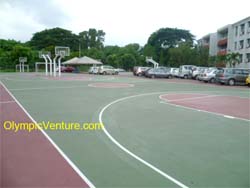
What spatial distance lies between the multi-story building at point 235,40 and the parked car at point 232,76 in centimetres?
1601

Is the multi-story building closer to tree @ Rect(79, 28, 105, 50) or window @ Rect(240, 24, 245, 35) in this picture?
window @ Rect(240, 24, 245, 35)

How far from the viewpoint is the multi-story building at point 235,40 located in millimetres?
40500

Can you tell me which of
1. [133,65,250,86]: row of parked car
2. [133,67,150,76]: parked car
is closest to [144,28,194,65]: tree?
[133,67,150,76]: parked car

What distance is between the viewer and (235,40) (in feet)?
146

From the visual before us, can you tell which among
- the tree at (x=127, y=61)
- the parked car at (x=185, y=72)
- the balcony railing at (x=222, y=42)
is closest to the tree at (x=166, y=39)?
the tree at (x=127, y=61)

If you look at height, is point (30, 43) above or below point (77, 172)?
above

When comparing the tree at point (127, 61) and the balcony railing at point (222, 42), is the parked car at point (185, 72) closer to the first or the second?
the balcony railing at point (222, 42)

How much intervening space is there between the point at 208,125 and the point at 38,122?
5.40 metres

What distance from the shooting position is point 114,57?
62.4 metres

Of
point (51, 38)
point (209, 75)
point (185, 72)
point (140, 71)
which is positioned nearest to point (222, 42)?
point (185, 72)

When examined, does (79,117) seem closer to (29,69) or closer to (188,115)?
(188,115)

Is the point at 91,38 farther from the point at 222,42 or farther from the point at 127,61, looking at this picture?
the point at 222,42

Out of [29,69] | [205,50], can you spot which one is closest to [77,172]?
[205,50]

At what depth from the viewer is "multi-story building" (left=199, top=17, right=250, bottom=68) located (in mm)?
40500
